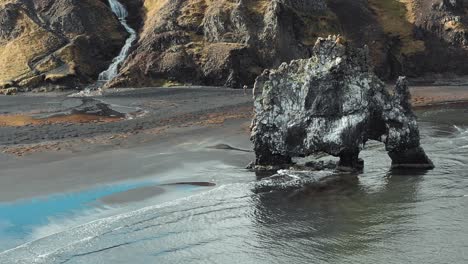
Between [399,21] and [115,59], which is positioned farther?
[399,21]

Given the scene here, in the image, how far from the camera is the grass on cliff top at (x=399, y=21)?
309 ft

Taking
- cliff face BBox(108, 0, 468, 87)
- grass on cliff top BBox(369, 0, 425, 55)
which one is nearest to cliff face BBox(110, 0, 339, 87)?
cliff face BBox(108, 0, 468, 87)

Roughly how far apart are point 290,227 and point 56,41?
8011cm

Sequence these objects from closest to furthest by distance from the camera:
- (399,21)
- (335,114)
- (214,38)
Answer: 1. (335,114)
2. (214,38)
3. (399,21)

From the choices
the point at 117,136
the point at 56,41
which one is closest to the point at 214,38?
the point at 56,41

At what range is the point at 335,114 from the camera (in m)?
31.7

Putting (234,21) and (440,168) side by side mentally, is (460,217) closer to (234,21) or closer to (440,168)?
(440,168)

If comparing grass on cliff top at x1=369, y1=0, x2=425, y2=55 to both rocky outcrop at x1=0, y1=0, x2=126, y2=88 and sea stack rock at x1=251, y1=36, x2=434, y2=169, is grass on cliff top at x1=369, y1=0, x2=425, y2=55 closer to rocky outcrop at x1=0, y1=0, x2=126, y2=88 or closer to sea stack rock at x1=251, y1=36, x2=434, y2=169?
rocky outcrop at x1=0, y1=0, x2=126, y2=88

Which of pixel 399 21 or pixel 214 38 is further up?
pixel 399 21

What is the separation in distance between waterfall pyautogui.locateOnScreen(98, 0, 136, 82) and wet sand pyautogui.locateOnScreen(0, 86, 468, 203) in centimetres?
1394

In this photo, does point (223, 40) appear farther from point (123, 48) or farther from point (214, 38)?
point (123, 48)

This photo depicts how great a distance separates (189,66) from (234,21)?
11803mm

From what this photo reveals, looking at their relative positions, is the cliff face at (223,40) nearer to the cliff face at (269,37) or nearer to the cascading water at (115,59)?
the cliff face at (269,37)

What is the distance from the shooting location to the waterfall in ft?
285
